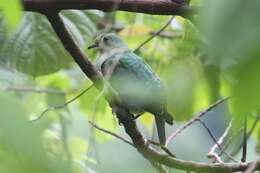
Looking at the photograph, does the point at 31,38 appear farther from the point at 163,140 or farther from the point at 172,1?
the point at 172,1

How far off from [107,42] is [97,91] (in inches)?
19.2

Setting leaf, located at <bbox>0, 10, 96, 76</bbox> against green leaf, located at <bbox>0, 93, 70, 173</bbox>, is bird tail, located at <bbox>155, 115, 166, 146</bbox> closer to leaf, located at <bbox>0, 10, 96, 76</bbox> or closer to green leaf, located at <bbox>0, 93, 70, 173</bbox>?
leaf, located at <bbox>0, 10, 96, 76</bbox>

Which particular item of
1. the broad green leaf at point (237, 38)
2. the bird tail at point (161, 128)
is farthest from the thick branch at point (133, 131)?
the broad green leaf at point (237, 38)

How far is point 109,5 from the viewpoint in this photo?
3.93 ft

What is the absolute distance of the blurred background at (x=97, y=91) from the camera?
1.04 feet

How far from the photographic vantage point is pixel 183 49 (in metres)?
2.59

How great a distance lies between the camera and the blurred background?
32 cm

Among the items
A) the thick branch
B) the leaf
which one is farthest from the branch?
the leaf

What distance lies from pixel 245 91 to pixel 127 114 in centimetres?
103

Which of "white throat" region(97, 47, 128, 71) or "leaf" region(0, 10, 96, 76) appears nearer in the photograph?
"white throat" region(97, 47, 128, 71)

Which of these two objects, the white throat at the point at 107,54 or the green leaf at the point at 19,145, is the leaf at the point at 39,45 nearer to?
the white throat at the point at 107,54

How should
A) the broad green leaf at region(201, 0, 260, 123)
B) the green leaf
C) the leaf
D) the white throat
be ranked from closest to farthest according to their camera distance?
the broad green leaf at region(201, 0, 260, 123), the green leaf, the white throat, the leaf

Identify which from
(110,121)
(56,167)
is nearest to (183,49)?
(110,121)

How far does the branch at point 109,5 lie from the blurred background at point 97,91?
0.10 m
